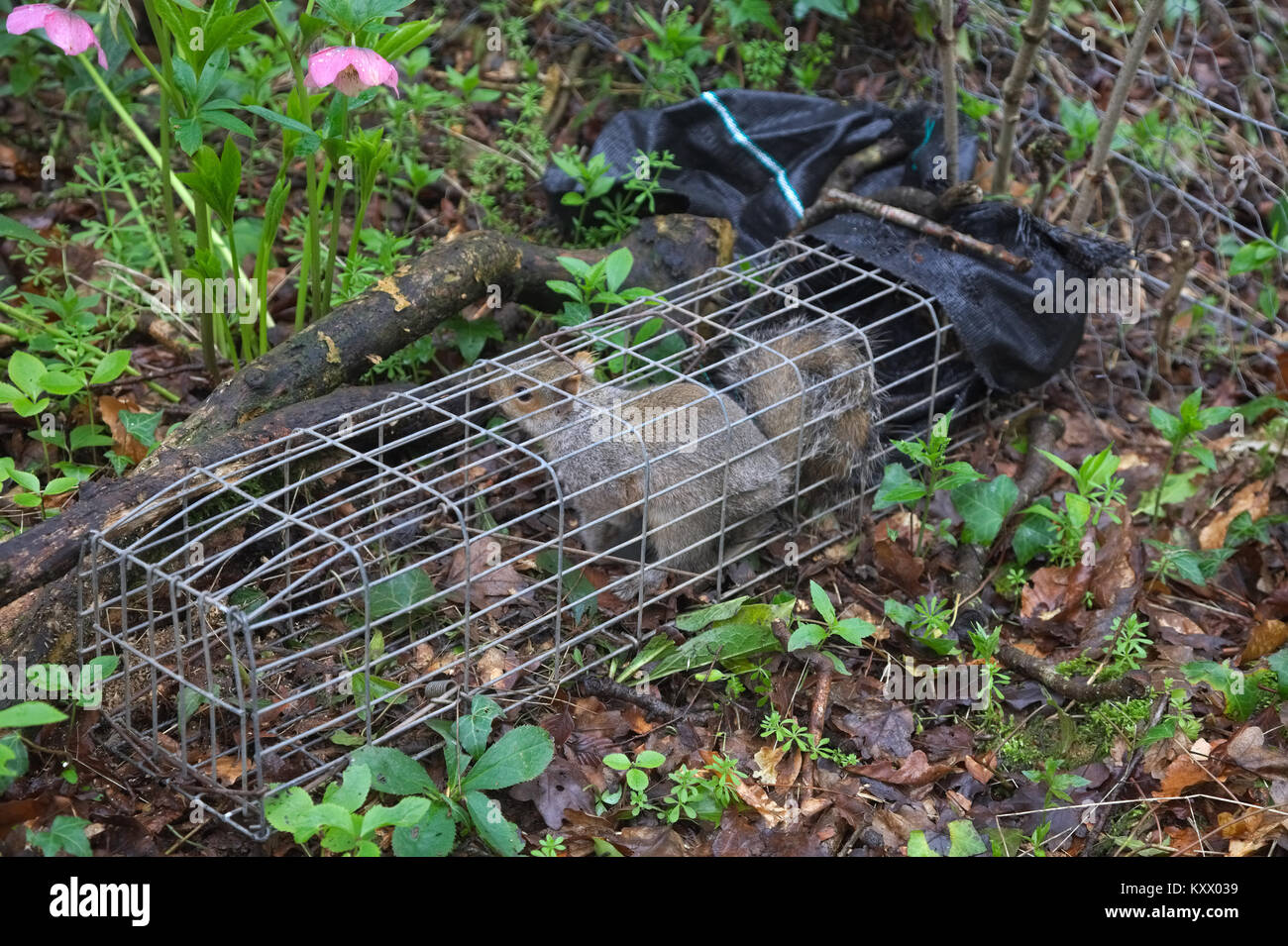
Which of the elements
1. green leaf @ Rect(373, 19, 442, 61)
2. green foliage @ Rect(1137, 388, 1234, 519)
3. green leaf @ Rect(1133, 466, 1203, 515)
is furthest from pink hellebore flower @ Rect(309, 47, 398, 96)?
green leaf @ Rect(1133, 466, 1203, 515)

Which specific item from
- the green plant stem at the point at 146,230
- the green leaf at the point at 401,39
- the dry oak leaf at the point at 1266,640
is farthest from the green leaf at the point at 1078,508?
the green plant stem at the point at 146,230

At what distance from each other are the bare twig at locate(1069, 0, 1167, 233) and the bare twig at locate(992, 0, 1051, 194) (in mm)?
327

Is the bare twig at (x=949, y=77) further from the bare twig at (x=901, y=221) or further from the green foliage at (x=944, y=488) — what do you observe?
the green foliage at (x=944, y=488)

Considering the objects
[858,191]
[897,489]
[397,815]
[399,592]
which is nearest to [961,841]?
[897,489]

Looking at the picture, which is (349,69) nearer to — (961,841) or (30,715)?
(30,715)

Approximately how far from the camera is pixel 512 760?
9.10ft

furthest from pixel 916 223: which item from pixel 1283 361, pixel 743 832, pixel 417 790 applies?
pixel 417 790

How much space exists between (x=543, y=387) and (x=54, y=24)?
165 centimetres

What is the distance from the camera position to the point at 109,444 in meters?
3.75

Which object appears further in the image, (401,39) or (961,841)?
(401,39)

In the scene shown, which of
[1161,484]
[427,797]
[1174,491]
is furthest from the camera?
[1174,491]

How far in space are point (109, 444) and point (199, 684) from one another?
3.74 ft
